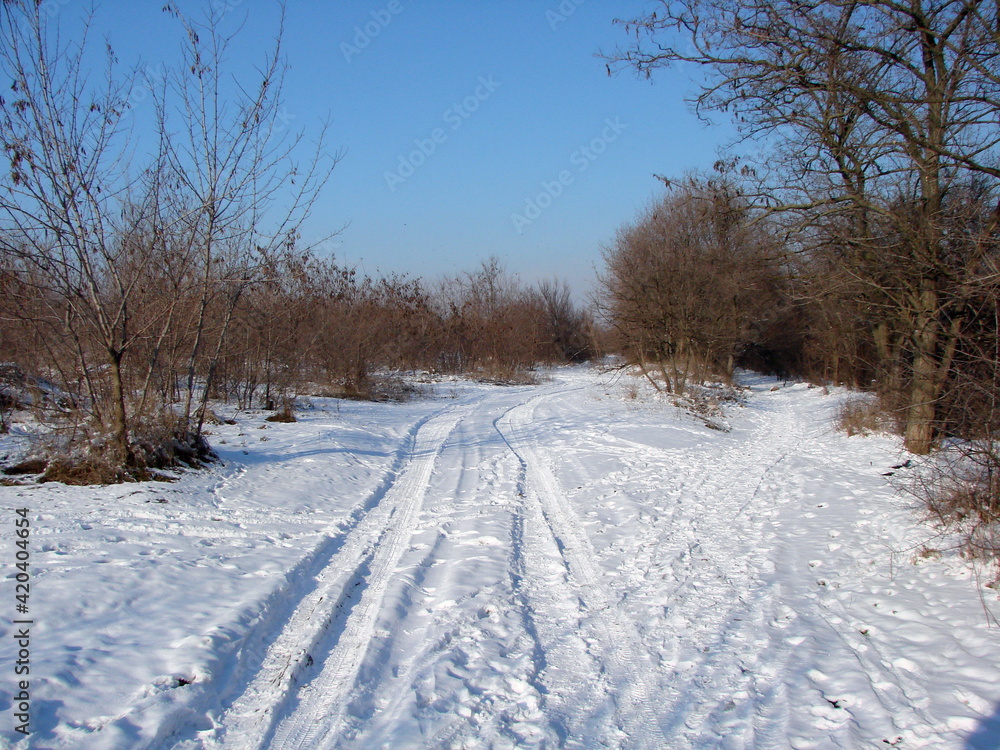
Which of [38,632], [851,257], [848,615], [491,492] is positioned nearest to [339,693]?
[38,632]

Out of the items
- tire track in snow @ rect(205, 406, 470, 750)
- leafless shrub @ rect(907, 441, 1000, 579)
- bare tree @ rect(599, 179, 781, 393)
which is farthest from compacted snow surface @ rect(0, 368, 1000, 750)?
bare tree @ rect(599, 179, 781, 393)

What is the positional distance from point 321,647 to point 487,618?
132 centimetres

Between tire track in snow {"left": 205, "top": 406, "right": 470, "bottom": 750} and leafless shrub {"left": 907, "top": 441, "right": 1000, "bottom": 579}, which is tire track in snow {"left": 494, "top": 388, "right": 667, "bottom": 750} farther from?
leafless shrub {"left": 907, "top": 441, "right": 1000, "bottom": 579}

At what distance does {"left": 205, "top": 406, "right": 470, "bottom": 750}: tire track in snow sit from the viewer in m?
3.24

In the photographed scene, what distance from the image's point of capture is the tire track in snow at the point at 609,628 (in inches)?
135

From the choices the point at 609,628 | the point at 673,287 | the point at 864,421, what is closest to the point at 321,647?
the point at 609,628

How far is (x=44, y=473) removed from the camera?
7316mm

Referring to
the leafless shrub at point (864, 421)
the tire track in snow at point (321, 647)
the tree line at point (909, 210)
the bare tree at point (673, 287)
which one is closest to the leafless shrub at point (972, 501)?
the tree line at point (909, 210)

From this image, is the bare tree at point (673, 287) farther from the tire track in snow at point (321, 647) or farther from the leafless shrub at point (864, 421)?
the tire track in snow at point (321, 647)

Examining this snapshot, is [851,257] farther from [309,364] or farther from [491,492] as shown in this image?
[309,364]

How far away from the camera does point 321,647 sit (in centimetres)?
410

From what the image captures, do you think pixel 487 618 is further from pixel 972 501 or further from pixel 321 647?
pixel 972 501

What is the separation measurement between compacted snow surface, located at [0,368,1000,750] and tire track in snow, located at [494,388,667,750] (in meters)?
0.02

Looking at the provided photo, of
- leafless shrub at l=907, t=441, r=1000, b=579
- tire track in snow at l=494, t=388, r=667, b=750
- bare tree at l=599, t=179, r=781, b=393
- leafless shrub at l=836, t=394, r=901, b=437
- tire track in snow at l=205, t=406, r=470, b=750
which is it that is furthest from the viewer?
bare tree at l=599, t=179, r=781, b=393
